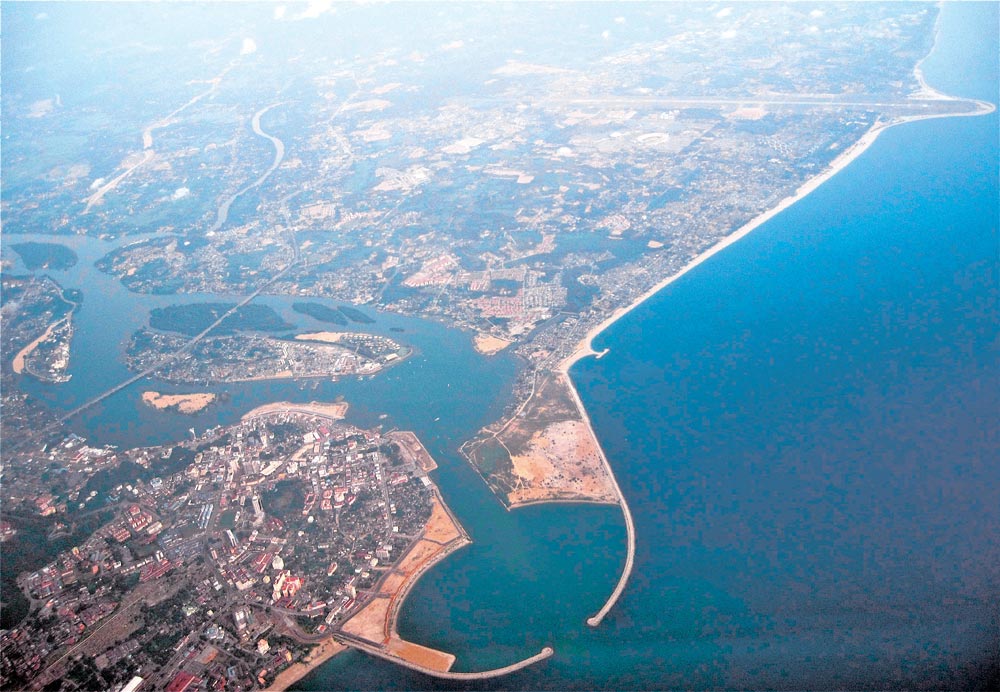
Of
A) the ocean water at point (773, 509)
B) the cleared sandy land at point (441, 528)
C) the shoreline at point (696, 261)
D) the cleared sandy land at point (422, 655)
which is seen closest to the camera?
the ocean water at point (773, 509)

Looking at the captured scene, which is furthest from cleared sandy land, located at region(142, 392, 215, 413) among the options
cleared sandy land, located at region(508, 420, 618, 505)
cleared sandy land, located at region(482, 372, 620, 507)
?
cleared sandy land, located at region(508, 420, 618, 505)

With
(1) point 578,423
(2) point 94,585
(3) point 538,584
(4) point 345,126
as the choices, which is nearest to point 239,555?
(2) point 94,585

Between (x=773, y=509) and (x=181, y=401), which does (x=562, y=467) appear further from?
(x=181, y=401)

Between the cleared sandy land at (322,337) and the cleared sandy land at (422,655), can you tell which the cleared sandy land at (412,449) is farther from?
the cleared sandy land at (322,337)

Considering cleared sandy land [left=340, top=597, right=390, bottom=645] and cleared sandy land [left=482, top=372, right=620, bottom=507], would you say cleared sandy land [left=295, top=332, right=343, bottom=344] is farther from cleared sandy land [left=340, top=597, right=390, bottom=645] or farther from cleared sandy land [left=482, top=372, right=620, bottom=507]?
cleared sandy land [left=340, top=597, right=390, bottom=645]

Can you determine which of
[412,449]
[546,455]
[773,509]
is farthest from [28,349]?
[773,509]

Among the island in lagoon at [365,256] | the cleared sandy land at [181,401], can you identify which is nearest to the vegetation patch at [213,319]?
the island in lagoon at [365,256]

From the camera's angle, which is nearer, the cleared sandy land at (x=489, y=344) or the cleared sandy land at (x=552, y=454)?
the cleared sandy land at (x=552, y=454)
